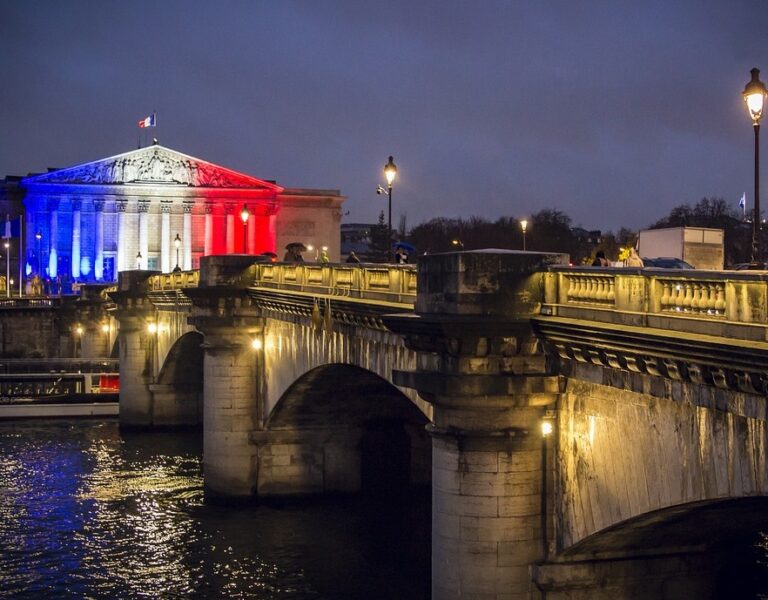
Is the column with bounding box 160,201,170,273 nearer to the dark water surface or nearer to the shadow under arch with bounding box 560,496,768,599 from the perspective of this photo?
the dark water surface

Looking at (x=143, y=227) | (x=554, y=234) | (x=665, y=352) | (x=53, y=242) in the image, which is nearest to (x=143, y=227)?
(x=143, y=227)

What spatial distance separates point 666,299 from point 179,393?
1711 inches

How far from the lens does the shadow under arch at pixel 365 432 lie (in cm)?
Answer: 3419

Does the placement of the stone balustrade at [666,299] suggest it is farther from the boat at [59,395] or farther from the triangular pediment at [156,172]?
the triangular pediment at [156,172]

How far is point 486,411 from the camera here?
17594mm

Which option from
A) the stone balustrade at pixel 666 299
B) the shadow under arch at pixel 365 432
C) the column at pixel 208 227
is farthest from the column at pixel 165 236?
the stone balustrade at pixel 666 299

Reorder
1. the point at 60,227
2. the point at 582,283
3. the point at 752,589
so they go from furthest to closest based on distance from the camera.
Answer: the point at 60,227, the point at 752,589, the point at 582,283

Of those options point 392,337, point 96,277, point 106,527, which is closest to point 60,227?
point 96,277

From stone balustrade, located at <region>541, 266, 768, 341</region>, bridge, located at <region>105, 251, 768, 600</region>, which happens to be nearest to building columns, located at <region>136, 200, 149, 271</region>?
bridge, located at <region>105, 251, 768, 600</region>

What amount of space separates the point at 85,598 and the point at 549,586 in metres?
12.7

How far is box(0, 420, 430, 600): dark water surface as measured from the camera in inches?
1054

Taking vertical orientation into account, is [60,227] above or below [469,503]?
above

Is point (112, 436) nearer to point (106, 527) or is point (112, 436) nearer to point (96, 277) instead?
point (106, 527)

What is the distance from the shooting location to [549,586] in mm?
17453
